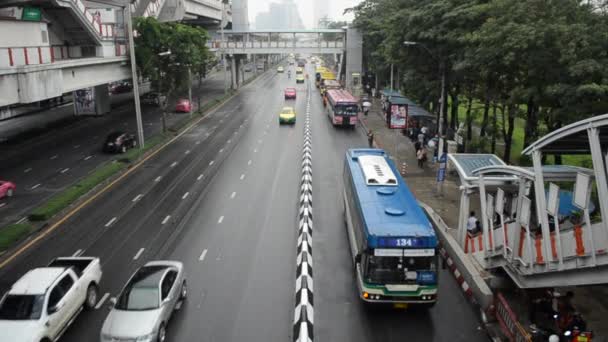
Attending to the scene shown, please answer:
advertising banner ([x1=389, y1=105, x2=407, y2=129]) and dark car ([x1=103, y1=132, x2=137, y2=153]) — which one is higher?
advertising banner ([x1=389, y1=105, x2=407, y2=129])

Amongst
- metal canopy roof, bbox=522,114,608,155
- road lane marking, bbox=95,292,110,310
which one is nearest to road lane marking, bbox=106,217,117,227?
road lane marking, bbox=95,292,110,310

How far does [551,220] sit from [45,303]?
623 inches

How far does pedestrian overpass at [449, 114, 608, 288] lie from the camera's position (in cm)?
1141

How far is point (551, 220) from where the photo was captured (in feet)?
56.5

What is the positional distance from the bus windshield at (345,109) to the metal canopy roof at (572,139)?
119 feet

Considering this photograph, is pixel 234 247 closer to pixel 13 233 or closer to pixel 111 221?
pixel 111 221

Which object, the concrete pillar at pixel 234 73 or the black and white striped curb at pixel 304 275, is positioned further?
the concrete pillar at pixel 234 73

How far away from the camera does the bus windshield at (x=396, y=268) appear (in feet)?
49.5

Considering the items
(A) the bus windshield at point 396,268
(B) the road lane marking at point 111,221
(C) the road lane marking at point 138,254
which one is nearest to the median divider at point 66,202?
(B) the road lane marking at point 111,221

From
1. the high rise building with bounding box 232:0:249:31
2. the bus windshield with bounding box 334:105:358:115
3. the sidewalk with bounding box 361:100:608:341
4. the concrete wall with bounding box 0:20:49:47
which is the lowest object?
the sidewalk with bounding box 361:100:608:341

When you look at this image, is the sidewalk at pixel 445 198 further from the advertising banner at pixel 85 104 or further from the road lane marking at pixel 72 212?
the advertising banner at pixel 85 104

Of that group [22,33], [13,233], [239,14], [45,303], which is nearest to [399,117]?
[13,233]

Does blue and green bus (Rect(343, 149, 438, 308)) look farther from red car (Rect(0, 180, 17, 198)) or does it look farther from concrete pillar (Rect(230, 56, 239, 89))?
concrete pillar (Rect(230, 56, 239, 89))

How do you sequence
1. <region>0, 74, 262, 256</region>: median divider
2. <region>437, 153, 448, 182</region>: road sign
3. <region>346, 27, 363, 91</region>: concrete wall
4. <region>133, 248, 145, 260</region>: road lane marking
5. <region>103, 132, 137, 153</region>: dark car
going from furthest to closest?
<region>346, 27, 363, 91</region>: concrete wall
<region>103, 132, 137, 153</region>: dark car
<region>437, 153, 448, 182</region>: road sign
<region>0, 74, 262, 256</region>: median divider
<region>133, 248, 145, 260</region>: road lane marking
